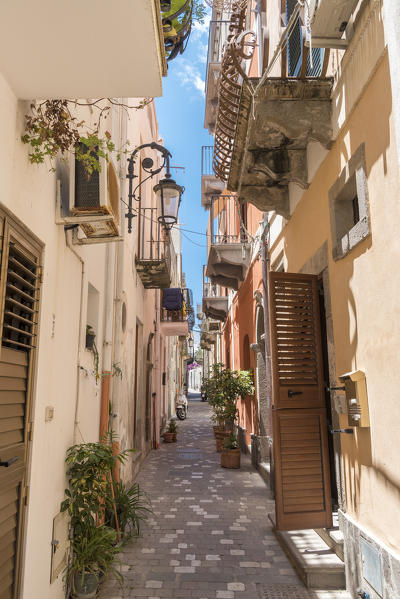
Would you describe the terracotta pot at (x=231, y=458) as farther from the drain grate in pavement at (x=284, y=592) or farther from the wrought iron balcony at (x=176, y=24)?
the wrought iron balcony at (x=176, y=24)

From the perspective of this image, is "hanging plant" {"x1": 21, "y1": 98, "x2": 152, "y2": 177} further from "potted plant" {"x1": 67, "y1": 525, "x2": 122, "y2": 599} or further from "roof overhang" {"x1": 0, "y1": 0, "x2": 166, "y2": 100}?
"potted plant" {"x1": 67, "y1": 525, "x2": 122, "y2": 599}

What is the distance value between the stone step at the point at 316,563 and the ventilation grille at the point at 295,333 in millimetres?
1722

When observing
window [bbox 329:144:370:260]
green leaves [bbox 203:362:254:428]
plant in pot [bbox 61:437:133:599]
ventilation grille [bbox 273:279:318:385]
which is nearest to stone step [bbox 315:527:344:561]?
ventilation grille [bbox 273:279:318:385]

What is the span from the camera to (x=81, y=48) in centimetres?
246

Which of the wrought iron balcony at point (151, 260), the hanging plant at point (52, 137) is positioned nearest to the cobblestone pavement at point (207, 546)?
the hanging plant at point (52, 137)

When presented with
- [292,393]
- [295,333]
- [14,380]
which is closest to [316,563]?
[292,393]

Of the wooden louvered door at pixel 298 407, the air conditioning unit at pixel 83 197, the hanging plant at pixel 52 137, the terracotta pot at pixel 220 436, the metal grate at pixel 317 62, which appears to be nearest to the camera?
the hanging plant at pixel 52 137

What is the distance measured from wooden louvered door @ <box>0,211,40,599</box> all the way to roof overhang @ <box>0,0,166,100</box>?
0.89 metres

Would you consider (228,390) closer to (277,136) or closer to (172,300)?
(172,300)

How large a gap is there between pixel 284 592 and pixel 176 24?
18.2ft

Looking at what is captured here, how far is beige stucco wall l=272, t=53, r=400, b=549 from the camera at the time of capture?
10.3 ft

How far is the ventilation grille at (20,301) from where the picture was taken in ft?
9.07

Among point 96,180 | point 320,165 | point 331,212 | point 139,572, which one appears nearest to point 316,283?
point 331,212

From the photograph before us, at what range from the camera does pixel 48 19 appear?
223 cm
